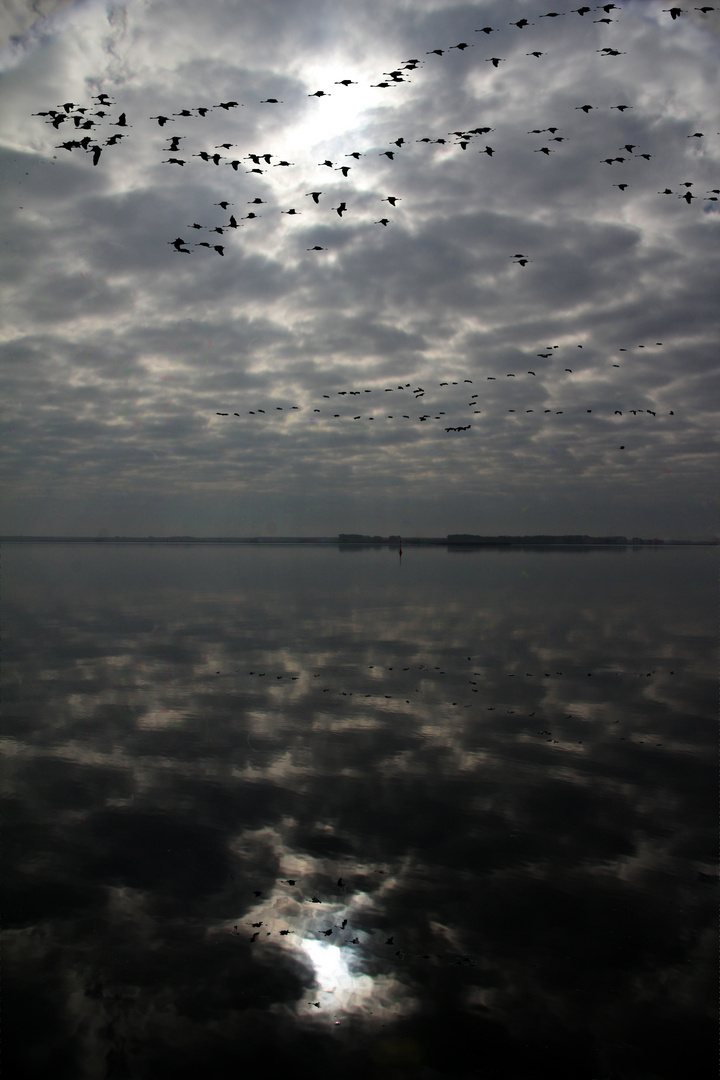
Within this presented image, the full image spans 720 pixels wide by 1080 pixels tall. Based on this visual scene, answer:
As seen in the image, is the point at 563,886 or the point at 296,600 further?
the point at 296,600

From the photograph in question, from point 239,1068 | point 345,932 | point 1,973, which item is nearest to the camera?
point 239,1068

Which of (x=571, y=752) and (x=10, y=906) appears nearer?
(x=10, y=906)

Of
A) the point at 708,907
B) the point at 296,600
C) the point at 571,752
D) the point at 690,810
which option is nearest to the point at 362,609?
the point at 296,600

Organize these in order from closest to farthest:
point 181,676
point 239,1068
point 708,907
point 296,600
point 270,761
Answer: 1. point 239,1068
2. point 708,907
3. point 270,761
4. point 181,676
5. point 296,600

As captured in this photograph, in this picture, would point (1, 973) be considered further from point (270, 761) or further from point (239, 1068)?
point (270, 761)

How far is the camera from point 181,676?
1175 inches

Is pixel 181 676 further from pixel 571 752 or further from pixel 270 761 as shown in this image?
pixel 571 752

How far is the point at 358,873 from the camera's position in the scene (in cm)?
1319

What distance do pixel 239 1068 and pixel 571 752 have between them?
14417 millimetres

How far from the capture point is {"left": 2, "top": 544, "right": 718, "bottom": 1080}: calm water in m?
9.29

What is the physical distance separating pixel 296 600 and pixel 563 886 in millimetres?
50181

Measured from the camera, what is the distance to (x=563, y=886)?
12.8 m

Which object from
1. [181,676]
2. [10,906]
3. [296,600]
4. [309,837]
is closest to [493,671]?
[181,676]

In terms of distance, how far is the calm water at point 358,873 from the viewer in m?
9.29
